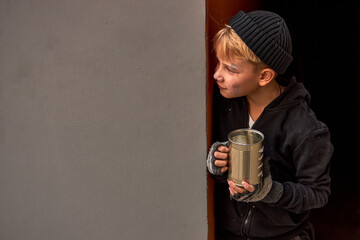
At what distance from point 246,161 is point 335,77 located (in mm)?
1511

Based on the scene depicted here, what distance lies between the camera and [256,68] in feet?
3.40

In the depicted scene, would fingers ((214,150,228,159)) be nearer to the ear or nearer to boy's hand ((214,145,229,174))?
boy's hand ((214,145,229,174))

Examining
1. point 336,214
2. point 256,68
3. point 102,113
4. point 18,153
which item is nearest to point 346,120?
point 336,214

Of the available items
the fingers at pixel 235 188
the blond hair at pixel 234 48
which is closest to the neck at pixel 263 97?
the blond hair at pixel 234 48

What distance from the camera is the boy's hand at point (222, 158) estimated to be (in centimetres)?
102

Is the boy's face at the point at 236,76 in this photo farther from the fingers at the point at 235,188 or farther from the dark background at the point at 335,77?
the dark background at the point at 335,77

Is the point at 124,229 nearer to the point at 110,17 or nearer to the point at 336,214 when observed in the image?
the point at 110,17

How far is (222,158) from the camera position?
1.02 meters

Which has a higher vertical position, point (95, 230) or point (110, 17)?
point (110, 17)

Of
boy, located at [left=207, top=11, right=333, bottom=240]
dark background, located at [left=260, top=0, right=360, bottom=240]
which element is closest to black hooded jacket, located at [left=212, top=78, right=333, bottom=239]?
boy, located at [left=207, top=11, right=333, bottom=240]

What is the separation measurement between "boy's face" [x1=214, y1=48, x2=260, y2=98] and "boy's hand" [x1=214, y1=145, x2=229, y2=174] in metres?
0.16

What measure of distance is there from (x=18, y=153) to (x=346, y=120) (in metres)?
1.78

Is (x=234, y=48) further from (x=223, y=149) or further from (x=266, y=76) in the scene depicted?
(x=223, y=149)

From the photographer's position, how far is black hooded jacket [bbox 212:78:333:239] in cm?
106
